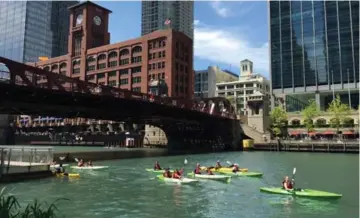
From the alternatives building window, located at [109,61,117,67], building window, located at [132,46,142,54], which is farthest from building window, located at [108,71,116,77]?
building window, located at [132,46,142,54]

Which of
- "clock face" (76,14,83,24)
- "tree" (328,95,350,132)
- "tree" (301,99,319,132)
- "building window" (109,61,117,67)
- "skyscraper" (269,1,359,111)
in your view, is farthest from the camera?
"clock face" (76,14,83,24)

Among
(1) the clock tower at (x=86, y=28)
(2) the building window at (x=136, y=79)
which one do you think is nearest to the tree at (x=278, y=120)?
(2) the building window at (x=136, y=79)

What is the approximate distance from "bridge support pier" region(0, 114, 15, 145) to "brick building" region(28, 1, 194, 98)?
3776cm

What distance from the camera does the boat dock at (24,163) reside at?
34828 millimetres

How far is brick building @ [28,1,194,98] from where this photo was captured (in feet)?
473

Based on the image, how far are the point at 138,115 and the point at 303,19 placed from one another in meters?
93.2

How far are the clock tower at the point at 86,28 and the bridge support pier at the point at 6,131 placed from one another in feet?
142

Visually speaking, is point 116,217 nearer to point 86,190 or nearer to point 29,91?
point 86,190

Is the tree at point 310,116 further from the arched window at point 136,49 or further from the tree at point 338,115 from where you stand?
the arched window at point 136,49

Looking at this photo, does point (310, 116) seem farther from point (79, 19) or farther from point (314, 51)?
point (79, 19)

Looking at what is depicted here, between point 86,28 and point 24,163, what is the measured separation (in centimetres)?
14539

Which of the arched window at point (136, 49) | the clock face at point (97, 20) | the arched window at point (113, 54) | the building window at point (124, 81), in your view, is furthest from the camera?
the clock face at point (97, 20)

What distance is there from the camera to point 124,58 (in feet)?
515

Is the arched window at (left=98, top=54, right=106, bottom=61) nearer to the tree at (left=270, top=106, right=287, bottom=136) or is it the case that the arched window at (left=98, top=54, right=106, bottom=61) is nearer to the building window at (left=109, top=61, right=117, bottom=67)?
the building window at (left=109, top=61, right=117, bottom=67)
